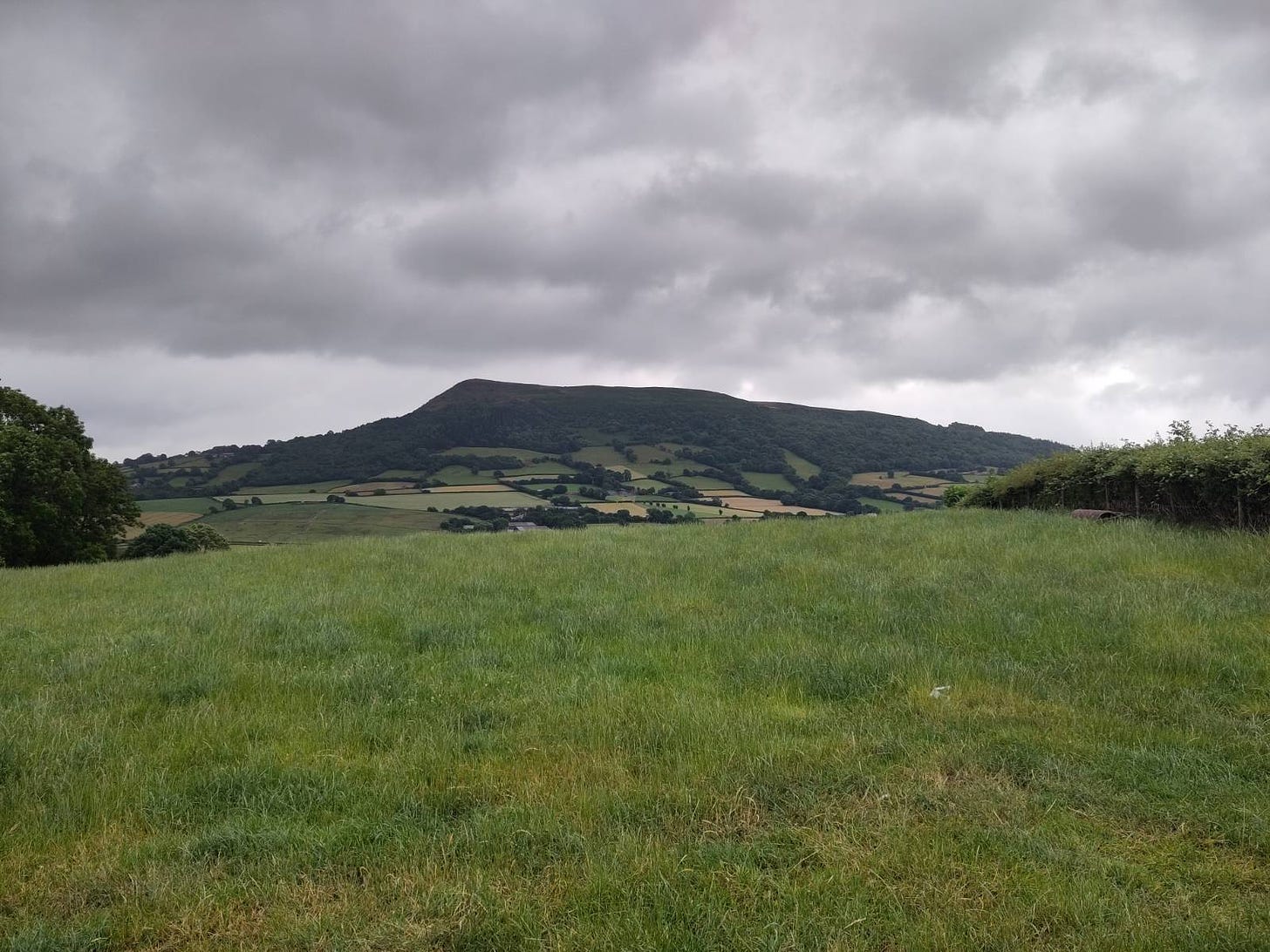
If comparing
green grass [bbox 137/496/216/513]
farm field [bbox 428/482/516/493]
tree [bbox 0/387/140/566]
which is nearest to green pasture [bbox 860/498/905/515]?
farm field [bbox 428/482/516/493]

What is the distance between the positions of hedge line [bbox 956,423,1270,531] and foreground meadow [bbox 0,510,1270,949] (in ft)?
10.1

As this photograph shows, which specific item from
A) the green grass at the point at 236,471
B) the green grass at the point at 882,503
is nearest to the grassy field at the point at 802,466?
the green grass at the point at 882,503

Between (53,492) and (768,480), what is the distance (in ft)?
197

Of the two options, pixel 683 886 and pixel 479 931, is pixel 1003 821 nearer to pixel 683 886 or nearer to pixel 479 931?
Result: pixel 683 886

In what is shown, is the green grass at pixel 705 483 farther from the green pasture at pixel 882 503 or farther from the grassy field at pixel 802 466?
the green pasture at pixel 882 503

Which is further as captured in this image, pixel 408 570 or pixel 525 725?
pixel 408 570

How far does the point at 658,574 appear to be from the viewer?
13219 millimetres

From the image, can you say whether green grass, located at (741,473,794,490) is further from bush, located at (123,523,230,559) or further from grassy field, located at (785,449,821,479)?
bush, located at (123,523,230,559)

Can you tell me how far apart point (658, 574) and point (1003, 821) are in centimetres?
864

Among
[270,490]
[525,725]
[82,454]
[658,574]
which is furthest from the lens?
[270,490]

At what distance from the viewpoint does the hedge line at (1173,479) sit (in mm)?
13453

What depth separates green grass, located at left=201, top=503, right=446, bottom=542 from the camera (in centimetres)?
5303

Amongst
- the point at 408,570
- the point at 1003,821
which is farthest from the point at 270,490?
the point at 1003,821

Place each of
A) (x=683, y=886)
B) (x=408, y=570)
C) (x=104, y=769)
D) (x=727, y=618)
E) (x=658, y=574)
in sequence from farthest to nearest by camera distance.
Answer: (x=408, y=570) → (x=658, y=574) → (x=727, y=618) → (x=104, y=769) → (x=683, y=886)
